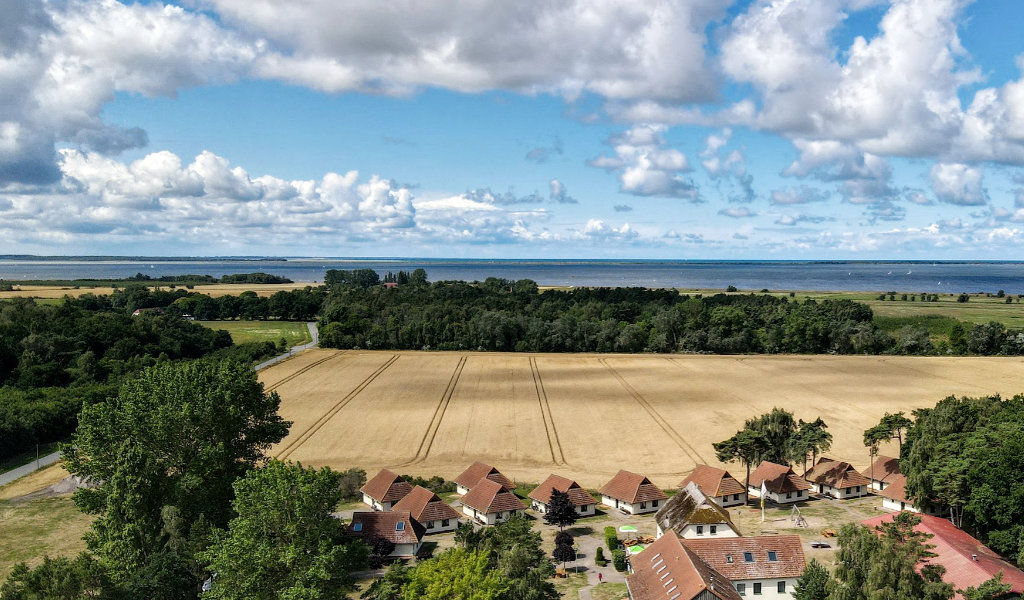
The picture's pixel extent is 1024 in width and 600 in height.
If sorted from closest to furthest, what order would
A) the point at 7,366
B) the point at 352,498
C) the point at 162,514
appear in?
1. the point at 162,514
2. the point at 352,498
3. the point at 7,366

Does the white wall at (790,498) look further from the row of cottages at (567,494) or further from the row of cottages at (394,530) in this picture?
the row of cottages at (394,530)

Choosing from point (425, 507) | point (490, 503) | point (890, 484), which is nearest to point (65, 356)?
point (425, 507)

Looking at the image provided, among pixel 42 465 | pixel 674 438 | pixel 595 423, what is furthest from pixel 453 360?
pixel 42 465

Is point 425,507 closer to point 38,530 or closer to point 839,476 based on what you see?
point 38,530

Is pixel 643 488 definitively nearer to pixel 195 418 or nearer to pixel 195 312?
pixel 195 418

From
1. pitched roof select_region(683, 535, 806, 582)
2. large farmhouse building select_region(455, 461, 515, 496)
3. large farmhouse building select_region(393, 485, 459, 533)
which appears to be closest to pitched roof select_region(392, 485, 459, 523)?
large farmhouse building select_region(393, 485, 459, 533)

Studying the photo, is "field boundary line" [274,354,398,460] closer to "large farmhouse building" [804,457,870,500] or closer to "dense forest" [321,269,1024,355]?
"dense forest" [321,269,1024,355]
